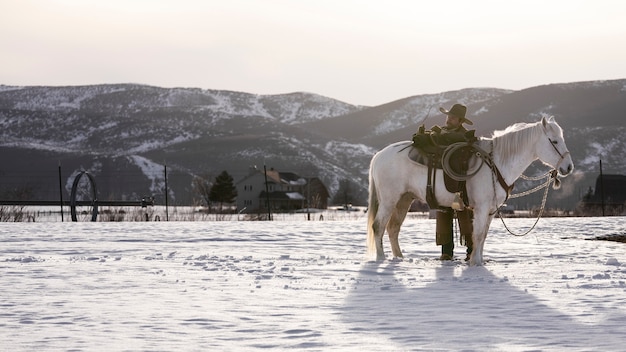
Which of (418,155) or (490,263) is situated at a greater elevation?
(418,155)

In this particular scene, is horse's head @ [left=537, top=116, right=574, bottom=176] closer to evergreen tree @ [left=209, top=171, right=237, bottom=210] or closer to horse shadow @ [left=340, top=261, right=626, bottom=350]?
horse shadow @ [left=340, top=261, right=626, bottom=350]

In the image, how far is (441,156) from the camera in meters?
10.6

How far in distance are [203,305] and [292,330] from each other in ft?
4.47

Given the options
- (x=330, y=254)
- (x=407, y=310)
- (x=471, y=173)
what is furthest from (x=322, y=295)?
(x=330, y=254)

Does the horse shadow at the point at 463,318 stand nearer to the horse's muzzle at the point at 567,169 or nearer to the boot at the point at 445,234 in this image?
the horse's muzzle at the point at 567,169

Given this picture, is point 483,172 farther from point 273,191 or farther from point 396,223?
point 273,191

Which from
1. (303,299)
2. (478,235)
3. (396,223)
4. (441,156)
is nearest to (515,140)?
(441,156)

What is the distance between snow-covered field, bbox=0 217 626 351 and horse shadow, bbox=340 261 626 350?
12 mm

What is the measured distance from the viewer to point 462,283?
27.3 ft

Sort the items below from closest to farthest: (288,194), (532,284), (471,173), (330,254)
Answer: (532,284) < (471,173) < (330,254) < (288,194)

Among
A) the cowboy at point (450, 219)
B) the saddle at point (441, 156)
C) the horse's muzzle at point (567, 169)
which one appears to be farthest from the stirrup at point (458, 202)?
the horse's muzzle at point (567, 169)

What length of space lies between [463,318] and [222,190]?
10527cm

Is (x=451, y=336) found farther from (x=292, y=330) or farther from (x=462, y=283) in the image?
(x=462, y=283)

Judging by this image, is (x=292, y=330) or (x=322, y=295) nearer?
(x=292, y=330)
